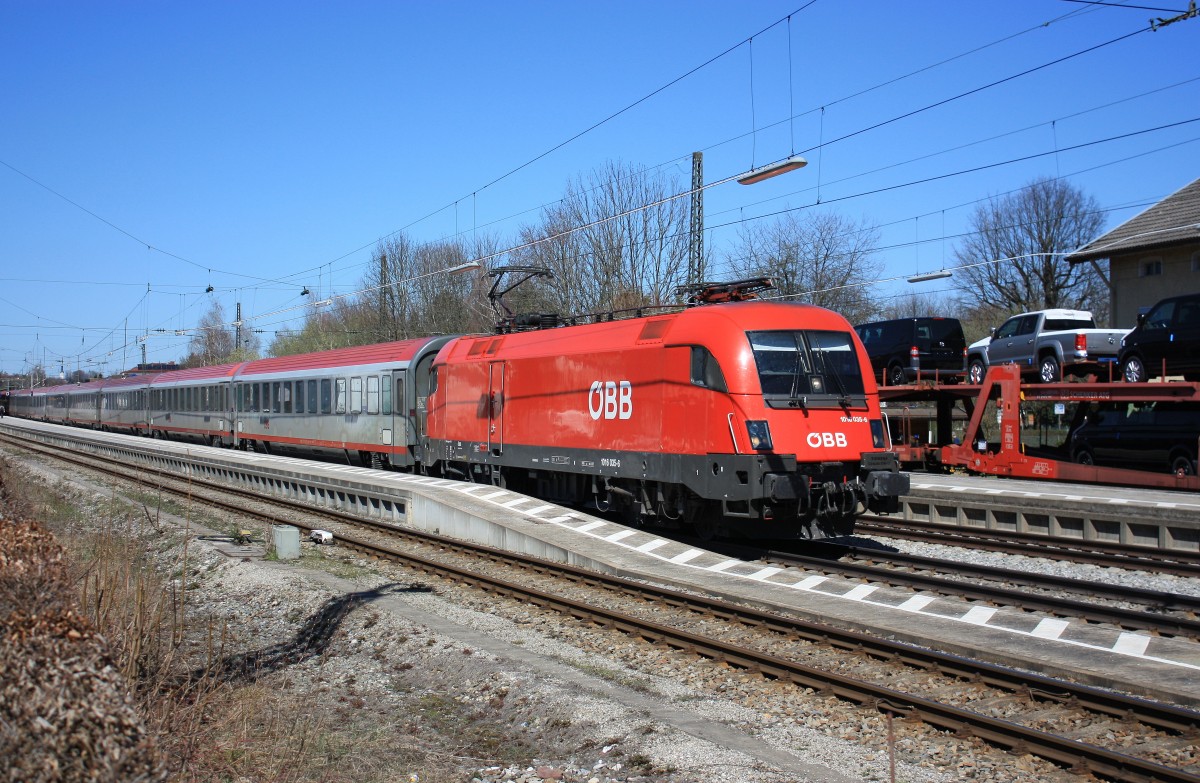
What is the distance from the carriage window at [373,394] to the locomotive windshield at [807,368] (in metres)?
14.4

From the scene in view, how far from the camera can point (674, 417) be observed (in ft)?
44.8

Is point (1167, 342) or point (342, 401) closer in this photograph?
point (1167, 342)

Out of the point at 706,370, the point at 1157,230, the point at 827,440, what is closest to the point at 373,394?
the point at 706,370

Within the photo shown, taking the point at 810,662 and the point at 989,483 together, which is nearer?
the point at 810,662

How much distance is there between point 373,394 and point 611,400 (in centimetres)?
1166

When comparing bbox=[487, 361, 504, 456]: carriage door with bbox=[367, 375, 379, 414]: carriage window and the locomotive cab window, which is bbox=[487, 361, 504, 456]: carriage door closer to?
the locomotive cab window

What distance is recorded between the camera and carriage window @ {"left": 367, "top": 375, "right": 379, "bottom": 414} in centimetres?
2498

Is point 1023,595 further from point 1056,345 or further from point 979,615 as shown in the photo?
point 1056,345

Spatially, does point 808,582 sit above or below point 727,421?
below

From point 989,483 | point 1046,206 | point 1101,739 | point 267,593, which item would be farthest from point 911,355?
point 1046,206

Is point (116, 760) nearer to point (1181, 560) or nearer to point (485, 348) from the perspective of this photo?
point (1181, 560)

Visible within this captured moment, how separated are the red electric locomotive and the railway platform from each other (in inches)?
33.4

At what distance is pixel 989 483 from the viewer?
808 inches

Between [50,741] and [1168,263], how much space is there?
36.5 m
